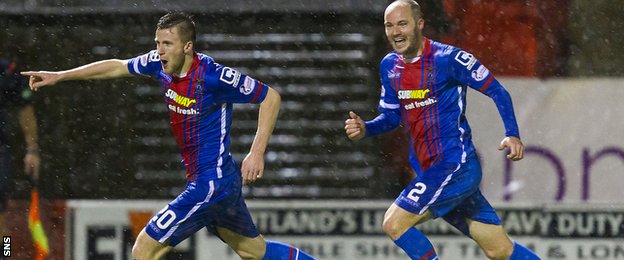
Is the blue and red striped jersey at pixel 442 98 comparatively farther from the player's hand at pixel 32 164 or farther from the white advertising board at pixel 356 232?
the player's hand at pixel 32 164

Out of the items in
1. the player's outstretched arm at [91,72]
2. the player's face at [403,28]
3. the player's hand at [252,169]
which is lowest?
the player's hand at [252,169]

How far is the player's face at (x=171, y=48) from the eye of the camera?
9008mm

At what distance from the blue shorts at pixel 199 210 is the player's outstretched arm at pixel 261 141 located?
30 cm

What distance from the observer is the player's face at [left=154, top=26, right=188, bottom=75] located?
9.01 metres

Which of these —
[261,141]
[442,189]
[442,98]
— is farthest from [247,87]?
[442,189]

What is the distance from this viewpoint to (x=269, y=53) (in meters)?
11.8

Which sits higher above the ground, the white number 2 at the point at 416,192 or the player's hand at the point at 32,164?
the player's hand at the point at 32,164

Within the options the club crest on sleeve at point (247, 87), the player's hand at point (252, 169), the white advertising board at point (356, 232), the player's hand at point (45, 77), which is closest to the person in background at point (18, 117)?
the white advertising board at point (356, 232)

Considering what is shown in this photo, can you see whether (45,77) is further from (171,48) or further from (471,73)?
(471,73)

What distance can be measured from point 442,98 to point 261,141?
A: 1.05 m

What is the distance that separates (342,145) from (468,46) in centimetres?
112

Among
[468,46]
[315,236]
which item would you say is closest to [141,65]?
[315,236]

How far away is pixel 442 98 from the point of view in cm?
923

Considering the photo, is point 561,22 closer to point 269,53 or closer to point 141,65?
point 269,53
